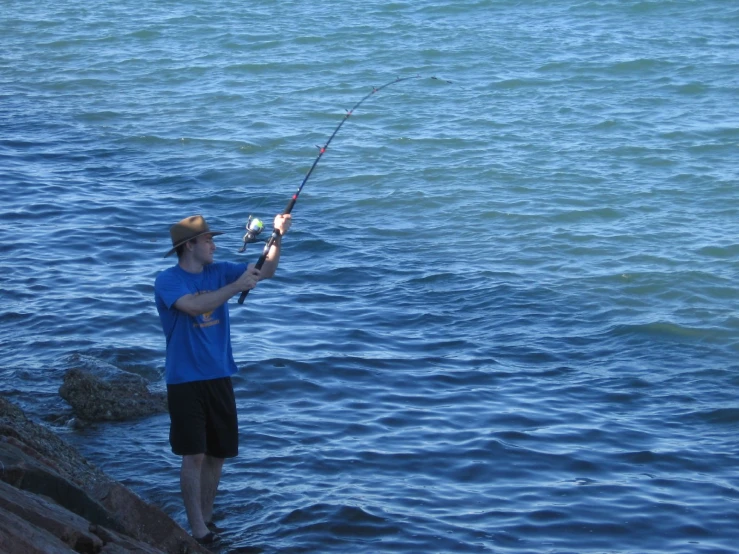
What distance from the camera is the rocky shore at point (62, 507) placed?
4062 millimetres

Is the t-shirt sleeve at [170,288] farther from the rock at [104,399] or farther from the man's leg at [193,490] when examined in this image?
the rock at [104,399]

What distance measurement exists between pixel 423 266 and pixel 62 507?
6.50 m

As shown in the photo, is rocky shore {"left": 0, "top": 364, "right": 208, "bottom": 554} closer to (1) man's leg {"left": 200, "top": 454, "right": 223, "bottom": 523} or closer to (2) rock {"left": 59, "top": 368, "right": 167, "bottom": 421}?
(1) man's leg {"left": 200, "top": 454, "right": 223, "bottom": 523}

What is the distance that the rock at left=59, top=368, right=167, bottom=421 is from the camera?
7098 millimetres

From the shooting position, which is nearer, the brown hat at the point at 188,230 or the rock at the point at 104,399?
the brown hat at the point at 188,230

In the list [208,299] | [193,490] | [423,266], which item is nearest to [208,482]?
[193,490]

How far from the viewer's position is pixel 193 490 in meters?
5.46

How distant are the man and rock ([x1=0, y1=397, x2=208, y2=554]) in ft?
1.21

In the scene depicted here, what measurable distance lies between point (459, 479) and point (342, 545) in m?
1.02

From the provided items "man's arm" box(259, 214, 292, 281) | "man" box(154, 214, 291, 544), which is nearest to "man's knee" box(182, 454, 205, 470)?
"man" box(154, 214, 291, 544)

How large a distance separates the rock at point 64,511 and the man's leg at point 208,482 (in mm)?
494

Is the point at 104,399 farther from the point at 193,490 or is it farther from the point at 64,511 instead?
the point at 64,511

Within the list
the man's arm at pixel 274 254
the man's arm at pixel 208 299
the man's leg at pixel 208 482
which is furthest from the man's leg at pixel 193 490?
the man's arm at pixel 274 254

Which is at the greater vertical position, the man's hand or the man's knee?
the man's hand
